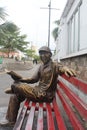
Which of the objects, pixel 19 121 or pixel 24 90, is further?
Answer: pixel 24 90

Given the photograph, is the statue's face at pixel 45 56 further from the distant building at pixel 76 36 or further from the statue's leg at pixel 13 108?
the distant building at pixel 76 36

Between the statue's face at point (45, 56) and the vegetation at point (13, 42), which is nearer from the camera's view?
the statue's face at point (45, 56)

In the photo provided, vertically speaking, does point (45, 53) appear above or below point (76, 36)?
below

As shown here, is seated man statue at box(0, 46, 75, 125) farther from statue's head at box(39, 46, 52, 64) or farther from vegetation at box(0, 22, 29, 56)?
vegetation at box(0, 22, 29, 56)

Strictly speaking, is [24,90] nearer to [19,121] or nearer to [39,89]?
[39,89]

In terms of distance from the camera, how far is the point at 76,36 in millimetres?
11781

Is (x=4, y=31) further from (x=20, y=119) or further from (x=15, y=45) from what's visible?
(x=15, y=45)

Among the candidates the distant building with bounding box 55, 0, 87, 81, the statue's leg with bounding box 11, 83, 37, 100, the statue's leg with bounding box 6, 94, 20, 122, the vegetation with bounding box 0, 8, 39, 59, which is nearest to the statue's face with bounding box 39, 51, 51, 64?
the statue's leg with bounding box 11, 83, 37, 100

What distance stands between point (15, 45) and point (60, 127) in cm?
6542

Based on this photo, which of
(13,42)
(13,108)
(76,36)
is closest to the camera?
(13,108)

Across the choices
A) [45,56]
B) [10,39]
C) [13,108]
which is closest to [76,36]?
[45,56]

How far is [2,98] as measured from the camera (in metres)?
9.99

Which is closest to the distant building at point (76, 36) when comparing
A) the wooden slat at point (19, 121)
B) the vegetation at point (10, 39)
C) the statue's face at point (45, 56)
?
the statue's face at point (45, 56)

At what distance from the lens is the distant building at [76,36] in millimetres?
7246
